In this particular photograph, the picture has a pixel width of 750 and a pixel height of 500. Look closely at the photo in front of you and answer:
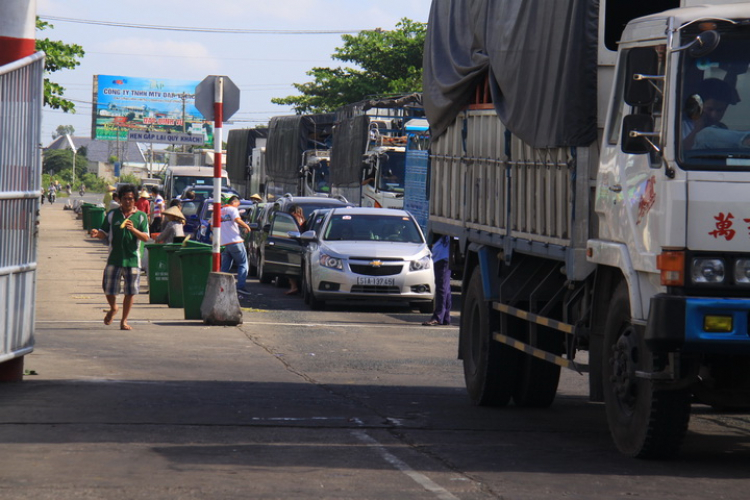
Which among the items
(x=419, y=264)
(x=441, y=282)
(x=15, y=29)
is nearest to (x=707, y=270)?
(x=15, y=29)

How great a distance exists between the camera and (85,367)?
505 inches

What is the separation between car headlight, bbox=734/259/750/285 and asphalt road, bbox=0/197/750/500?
1.14 m

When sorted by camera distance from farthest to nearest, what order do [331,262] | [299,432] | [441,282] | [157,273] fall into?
1. [157,273]
2. [331,262]
3. [441,282]
4. [299,432]

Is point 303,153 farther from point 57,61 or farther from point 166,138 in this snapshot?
point 166,138

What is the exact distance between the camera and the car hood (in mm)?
20719

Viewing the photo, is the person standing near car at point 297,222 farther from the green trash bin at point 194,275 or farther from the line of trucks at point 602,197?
the line of trucks at point 602,197

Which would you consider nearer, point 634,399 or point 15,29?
point 634,399

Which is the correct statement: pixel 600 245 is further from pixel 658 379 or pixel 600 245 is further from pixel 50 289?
pixel 50 289

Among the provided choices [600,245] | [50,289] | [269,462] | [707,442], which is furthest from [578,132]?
[50,289]

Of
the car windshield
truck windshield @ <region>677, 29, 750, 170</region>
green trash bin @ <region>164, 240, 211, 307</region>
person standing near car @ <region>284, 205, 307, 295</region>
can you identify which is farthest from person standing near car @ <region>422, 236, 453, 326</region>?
truck windshield @ <region>677, 29, 750, 170</region>

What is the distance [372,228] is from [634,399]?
46.3 ft

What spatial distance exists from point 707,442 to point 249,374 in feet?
16.1

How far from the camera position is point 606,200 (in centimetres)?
845

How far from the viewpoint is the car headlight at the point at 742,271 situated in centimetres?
742
